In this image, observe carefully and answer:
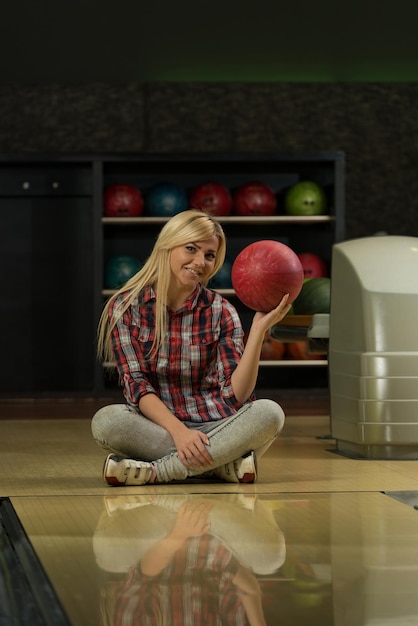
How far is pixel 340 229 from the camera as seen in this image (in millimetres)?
7547

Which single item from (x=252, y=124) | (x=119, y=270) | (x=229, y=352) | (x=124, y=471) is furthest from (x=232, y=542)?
Answer: (x=252, y=124)

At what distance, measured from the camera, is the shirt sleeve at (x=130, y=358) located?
328cm

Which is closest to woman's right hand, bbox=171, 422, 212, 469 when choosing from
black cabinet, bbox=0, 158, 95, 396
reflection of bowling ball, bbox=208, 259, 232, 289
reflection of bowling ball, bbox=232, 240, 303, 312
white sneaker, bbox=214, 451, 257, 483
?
white sneaker, bbox=214, 451, 257, 483

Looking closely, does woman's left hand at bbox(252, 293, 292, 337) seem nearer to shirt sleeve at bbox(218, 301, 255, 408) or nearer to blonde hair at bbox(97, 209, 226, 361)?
shirt sleeve at bbox(218, 301, 255, 408)

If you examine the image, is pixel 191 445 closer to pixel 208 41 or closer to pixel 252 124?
pixel 208 41

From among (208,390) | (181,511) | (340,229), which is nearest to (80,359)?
(340,229)

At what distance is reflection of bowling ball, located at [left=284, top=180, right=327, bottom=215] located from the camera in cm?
752

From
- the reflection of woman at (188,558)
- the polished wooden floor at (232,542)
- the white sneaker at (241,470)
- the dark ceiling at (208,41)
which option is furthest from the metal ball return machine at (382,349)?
the dark ceiling at (208,41)

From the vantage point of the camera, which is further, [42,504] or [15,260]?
[15,260]

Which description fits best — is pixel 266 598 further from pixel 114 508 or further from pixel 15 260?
pixel 15 260

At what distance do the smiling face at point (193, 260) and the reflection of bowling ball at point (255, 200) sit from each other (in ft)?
13.8

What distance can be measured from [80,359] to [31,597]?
5.99 metres

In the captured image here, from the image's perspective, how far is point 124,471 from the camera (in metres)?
3.24

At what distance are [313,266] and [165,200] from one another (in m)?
1.10
